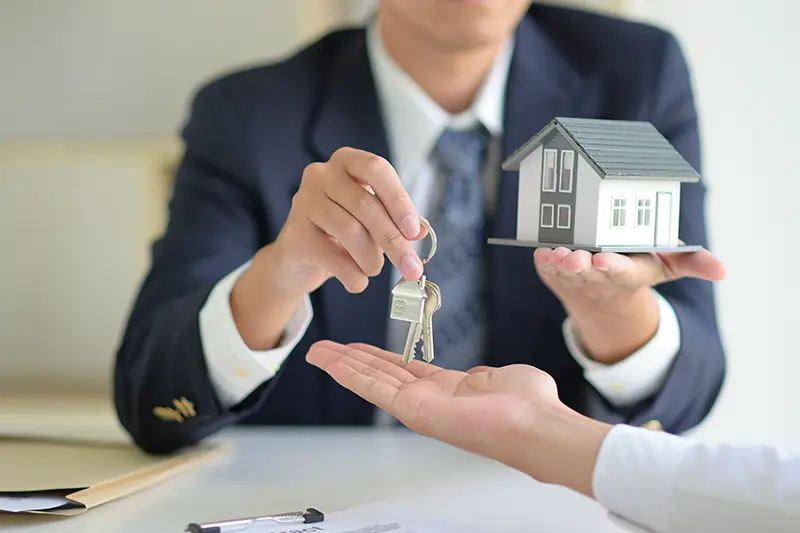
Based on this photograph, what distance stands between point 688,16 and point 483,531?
4.32ft

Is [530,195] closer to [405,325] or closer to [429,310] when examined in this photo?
[429,310]

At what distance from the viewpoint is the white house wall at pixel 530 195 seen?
992 mm

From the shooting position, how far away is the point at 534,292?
1352 mm

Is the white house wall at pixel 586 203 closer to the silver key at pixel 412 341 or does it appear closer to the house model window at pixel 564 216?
the house model window at pixel 564 216

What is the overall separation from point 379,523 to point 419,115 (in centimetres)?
73

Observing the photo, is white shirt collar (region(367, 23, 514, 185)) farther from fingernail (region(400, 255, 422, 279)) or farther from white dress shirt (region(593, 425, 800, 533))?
white dress shirt (region(593, 425, 800, 533))

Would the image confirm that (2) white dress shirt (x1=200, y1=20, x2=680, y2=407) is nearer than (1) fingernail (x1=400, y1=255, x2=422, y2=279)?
No

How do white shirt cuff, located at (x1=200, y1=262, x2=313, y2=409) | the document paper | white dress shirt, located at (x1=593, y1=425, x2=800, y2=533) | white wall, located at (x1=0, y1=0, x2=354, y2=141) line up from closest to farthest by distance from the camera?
white dress shirt, located at (x1=593, y1=425, x2=800, y2=533) → the document paper → white shirt cuff, located at (x1=200, y1=262, x2=313, y2=409) → white wall, located at (x1=0, y1=0, x2=354, y2=141)

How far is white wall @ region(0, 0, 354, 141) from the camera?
6.57 feet

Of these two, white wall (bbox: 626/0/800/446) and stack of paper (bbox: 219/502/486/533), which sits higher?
white wall (bbox: 626/0/800/446)

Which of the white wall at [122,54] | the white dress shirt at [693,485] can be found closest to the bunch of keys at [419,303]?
the white dress shirt at [693,485]

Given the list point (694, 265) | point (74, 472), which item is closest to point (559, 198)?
point (694, 265)

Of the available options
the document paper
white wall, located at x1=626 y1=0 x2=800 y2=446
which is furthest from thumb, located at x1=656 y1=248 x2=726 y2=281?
white wall, located at x1=626 y1=0 x2=800 y2=446

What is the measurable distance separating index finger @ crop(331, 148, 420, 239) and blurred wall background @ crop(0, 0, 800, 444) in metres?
1.09
